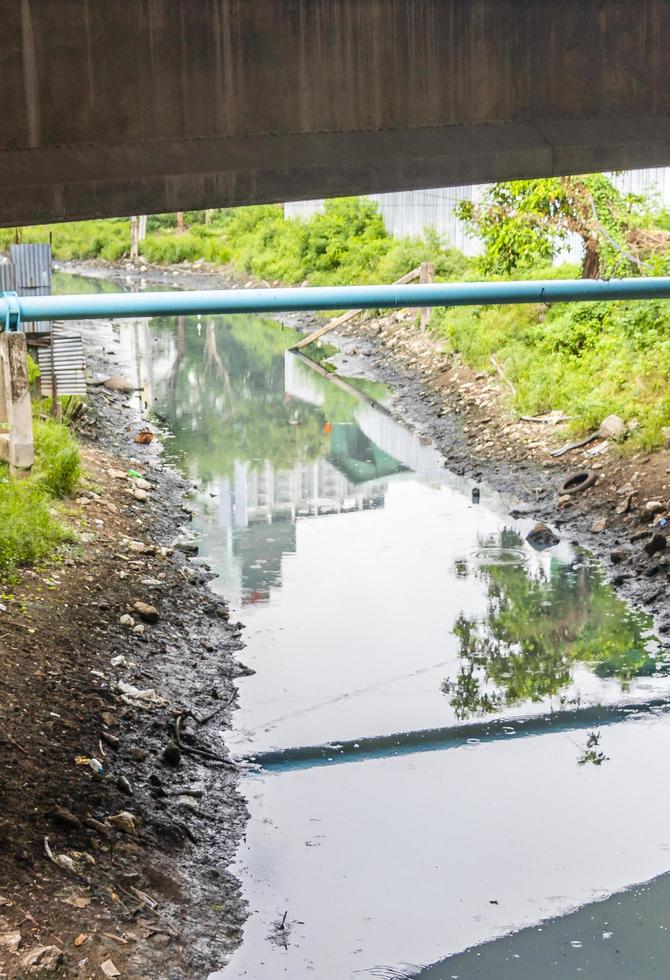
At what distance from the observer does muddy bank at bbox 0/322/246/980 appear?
5.49m

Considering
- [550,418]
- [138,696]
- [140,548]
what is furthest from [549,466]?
[138,696]

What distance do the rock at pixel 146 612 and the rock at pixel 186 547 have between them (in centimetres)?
233

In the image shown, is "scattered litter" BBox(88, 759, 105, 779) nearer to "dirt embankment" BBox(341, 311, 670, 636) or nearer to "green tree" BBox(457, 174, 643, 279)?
"dirt embankment" BBox(341, 311, 670, 636)

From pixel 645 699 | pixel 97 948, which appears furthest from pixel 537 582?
pixel 97 948

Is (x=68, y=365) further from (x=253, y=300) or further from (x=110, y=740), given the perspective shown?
(x=110, y=740)

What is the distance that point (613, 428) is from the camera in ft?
44.6

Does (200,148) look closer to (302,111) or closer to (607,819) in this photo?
(302,111)

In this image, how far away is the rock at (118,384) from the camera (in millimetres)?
19875

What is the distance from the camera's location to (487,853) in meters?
6.82

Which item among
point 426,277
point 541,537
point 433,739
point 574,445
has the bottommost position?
point 433,739

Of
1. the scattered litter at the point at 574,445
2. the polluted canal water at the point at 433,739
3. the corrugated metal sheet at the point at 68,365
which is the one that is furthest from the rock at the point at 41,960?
the corrugated metal sheet at the point at 68,365

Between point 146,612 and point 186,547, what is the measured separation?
8.37ft

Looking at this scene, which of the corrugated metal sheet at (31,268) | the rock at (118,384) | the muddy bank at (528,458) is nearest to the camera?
the muddy bank at (528,458)

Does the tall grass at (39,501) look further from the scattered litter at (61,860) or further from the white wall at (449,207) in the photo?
the white wall at (449,207)
